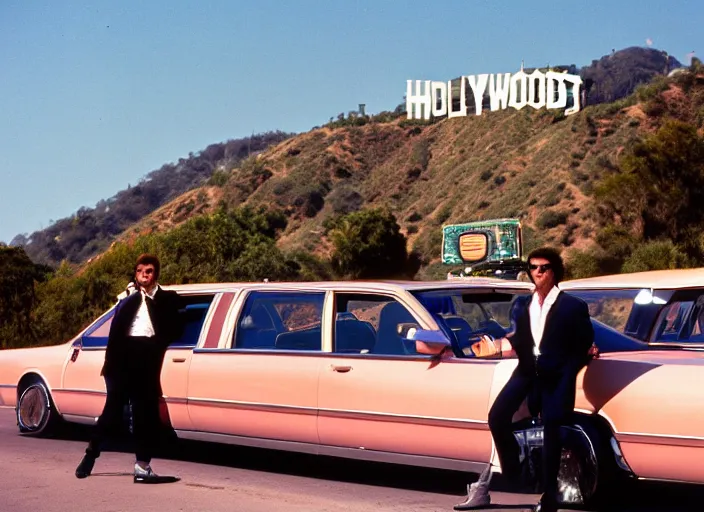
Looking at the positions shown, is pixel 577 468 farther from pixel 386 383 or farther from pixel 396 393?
pixel 386 383

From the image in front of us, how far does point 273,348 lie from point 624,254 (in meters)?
47.0

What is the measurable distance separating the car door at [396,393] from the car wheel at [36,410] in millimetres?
3486

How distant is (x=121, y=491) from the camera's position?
792 centimetres

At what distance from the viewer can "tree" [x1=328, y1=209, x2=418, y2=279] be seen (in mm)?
73188

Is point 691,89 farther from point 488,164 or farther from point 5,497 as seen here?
point 5,497

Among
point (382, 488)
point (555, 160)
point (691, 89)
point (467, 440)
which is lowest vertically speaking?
point (382, 488)

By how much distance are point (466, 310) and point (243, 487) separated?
2.13 meters

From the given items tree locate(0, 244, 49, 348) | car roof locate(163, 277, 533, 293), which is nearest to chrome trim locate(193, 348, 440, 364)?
car roof locate(163, 277, 533, 293)

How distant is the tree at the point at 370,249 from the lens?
7319 centimetres

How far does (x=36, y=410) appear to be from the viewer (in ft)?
34.8

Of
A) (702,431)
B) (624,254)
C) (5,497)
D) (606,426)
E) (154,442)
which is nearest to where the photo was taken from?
(702,431)

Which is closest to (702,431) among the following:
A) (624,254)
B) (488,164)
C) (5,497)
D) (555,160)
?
(5,497)

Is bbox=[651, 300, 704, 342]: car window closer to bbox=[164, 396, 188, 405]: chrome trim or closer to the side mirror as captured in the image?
the side mirror

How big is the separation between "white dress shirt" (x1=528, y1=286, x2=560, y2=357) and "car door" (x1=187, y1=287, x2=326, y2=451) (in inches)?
79.9
